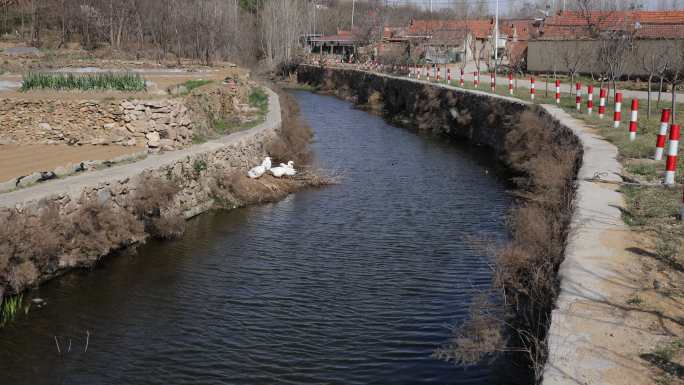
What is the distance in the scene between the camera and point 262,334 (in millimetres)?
9258

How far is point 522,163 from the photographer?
1862cm

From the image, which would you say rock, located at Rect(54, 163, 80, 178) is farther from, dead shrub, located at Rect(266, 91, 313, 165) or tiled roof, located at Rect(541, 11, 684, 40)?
tiled roof, located at Rect(541, 11, 684, 40)

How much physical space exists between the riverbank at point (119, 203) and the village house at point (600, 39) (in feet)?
50.4

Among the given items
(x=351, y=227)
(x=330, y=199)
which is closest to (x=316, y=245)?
(x=351, y=227)

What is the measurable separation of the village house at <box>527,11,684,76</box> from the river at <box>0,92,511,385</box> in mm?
15120

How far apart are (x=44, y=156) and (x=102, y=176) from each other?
3.35 meters

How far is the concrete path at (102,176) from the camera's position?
1118 centimetres

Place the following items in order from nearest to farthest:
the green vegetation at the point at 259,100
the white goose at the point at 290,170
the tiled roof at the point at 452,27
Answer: the white goose at the point at 290,170, the green vegetation at the point at 259,100, the tiled roof at the point at 452,27

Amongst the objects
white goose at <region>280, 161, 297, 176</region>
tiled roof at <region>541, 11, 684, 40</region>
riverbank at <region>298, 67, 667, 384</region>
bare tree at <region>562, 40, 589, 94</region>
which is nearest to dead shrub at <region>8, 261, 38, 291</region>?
riverbank at <region>298, 67, 667, 384</region>

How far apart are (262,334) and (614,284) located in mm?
4376

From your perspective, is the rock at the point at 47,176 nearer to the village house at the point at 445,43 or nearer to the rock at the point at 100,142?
the rock at the point at 100,142

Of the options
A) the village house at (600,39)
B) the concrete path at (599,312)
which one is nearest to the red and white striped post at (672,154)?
the concrete path at (599,312)

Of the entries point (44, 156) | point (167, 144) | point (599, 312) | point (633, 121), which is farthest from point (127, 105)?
point (599, 312)

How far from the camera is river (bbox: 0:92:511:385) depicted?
827cm
